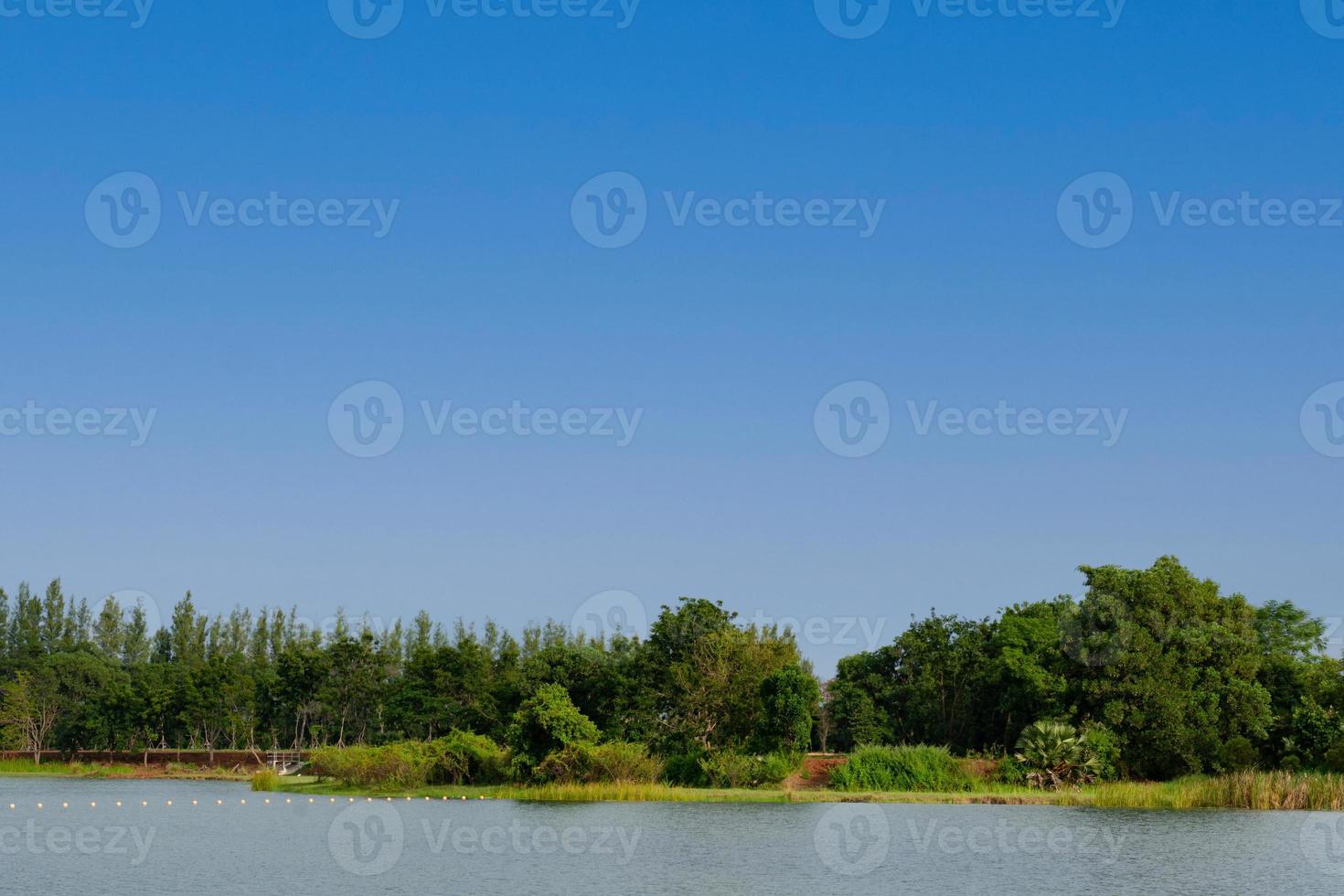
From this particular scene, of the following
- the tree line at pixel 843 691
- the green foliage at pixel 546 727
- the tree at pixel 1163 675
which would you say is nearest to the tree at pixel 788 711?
the tree line at pixel 843 691

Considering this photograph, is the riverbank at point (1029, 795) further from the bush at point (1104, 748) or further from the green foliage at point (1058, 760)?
the bush at point (1104, 748)

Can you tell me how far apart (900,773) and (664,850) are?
21907 millimetres

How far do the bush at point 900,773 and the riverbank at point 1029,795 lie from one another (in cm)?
105

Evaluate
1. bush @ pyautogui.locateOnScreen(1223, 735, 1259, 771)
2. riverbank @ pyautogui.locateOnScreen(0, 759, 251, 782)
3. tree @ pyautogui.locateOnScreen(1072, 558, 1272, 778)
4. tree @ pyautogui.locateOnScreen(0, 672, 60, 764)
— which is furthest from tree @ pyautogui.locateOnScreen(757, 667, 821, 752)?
tree @ pyautogui.locateOnScreen(0, 672, 60, 764)

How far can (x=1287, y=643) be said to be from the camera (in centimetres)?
7600

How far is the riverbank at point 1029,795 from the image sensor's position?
44.9m

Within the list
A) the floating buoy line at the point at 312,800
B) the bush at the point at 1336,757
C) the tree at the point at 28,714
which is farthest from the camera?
the tree at the point at 28,714

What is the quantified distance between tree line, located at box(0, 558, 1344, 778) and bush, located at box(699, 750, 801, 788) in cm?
117

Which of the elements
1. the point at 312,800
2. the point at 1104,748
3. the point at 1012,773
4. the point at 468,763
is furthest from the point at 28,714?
the point at 1104,748

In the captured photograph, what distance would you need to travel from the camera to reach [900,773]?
52062 millimetres

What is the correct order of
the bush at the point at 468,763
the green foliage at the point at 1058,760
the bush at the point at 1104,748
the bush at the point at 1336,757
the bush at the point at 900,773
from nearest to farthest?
the bush at the point at 1336,757, the bush at the point at 900,773, the green foliage at the point at 1058,760, the bush at the point at 1104,748, the bush at the point at 468,763

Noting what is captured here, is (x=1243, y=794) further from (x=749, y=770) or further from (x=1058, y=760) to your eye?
(x=749, y=770)

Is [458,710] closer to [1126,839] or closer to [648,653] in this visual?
[648,653]

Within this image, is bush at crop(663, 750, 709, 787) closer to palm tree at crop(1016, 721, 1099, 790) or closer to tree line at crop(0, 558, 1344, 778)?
tree line at crop(0, 558, 1344, 778)
